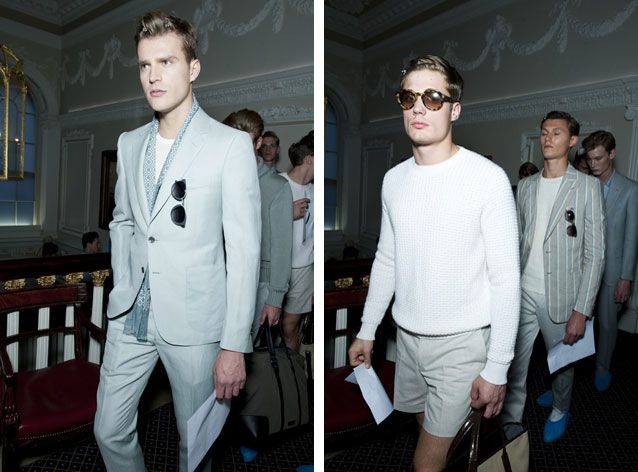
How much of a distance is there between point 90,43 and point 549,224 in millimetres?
1405

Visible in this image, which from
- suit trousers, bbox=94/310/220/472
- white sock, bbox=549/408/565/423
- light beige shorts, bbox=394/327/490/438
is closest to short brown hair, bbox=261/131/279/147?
suit trousers, bbox=94/310/220/472

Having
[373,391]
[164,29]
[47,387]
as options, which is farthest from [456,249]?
[47,387]

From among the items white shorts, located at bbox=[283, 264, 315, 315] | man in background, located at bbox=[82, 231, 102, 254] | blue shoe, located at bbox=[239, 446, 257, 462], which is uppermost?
man in background, located at bbox=[82, 231, 102, 254]

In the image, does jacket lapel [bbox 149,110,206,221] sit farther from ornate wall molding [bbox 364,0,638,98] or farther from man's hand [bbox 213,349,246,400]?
ornate wall molding [bbox 364,0,638,98]

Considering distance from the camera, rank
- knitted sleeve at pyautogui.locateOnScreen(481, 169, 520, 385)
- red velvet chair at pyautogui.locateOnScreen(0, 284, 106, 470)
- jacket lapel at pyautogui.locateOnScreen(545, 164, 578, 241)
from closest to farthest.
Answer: knitted sleeve at pyautogui.locateOnScreen(481, 169, 520, 385), jacket lapel at pyautogui.locateOnScreen(545, 164, 578, 241), red velvet chair at pyautogui.locateOnScreen(0, 284, 106, 470)

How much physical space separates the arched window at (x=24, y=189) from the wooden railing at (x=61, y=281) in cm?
12

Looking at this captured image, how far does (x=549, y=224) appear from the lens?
1.19 m

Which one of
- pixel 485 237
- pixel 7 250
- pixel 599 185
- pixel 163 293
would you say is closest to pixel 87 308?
pixel 7 250

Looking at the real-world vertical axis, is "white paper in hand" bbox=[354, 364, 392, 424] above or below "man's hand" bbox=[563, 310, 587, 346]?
below

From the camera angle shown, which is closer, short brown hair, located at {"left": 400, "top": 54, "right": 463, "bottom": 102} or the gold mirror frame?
short brown hair, located at {"left": 400, "top": 54, "right": 463, "bottom": 102}

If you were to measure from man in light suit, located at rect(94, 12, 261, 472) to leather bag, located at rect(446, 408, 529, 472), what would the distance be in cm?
50

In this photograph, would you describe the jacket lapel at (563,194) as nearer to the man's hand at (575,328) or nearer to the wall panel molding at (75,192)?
the man's hand at (575,328)

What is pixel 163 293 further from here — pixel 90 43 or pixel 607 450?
pixel 607 450

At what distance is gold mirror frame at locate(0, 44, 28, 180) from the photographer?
143 centimetres
